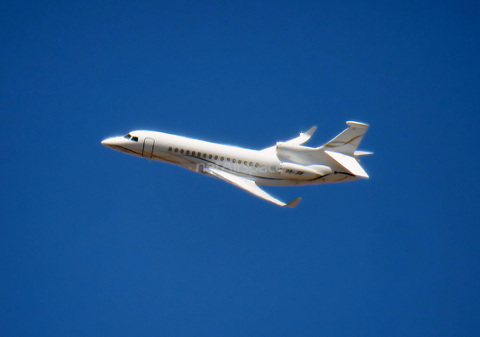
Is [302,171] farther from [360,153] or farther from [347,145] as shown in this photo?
[360,153]

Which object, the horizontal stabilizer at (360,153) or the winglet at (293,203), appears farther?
the horizontal stabilizer at (360,153)

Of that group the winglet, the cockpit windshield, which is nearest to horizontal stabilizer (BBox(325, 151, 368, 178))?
the winglet

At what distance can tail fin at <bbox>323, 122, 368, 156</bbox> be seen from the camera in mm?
48062

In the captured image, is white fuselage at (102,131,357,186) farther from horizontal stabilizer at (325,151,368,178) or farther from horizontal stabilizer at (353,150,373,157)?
horizontal stabilizer at (353,150,373,157)

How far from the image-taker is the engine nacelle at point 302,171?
156 feet

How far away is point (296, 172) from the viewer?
47.7 metres

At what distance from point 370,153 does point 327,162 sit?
4.63 m

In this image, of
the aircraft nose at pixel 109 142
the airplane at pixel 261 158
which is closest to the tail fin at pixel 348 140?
the airplane at pixel 261 158

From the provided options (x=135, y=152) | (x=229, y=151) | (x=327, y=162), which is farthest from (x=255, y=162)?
(x=135, y=152)

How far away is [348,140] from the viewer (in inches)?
1905

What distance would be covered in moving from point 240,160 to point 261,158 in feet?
5.59

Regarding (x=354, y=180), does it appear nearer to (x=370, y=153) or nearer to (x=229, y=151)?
(x=370, y=153)

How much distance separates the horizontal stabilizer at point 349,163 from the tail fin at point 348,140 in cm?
46

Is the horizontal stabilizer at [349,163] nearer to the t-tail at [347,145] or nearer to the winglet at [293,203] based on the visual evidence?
the t-tail at [347,145]
